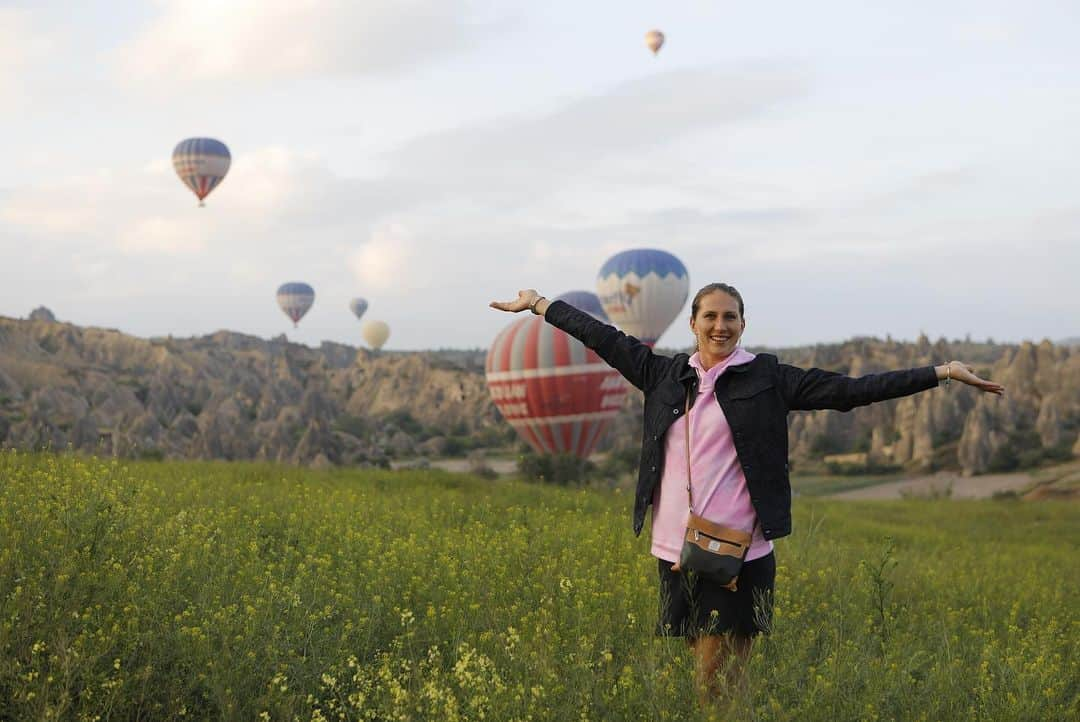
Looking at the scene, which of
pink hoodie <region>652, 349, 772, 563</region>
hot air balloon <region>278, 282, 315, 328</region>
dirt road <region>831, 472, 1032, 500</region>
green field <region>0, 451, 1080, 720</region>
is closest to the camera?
pink hoodie <region>652, 349, 772, 563</region>

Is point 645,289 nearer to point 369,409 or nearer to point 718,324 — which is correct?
point 718,324

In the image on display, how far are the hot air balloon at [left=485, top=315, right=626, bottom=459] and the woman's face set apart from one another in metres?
40.0

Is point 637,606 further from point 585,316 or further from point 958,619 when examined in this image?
point 958,619

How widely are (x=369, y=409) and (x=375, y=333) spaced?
14.7 m

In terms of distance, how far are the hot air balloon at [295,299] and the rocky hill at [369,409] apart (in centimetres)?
927

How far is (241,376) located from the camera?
13450 centimetres

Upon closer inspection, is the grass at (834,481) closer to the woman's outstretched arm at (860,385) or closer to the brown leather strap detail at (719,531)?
the woman's outstretched arm at (860,385)

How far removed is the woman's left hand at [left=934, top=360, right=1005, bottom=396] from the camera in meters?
5.35

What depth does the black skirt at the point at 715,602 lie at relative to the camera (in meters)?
5.52

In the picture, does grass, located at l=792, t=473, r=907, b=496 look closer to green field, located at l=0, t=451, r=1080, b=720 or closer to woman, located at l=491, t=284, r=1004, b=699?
green field, located at l=0, t=451, r=1080, b=720

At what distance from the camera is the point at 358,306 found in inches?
5748

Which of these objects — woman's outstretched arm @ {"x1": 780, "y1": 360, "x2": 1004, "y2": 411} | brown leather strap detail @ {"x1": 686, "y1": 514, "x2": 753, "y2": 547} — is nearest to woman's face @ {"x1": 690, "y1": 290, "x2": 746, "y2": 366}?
woman's outstretched arm @ {"x1": 780, "y1": 360, "x2": 1004, "y2": 411}

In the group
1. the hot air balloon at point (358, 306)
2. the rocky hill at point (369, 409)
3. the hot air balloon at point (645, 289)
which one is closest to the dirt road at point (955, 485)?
the rocky hill at point (369, 409)

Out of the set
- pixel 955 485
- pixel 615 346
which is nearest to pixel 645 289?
pixel 955 485
